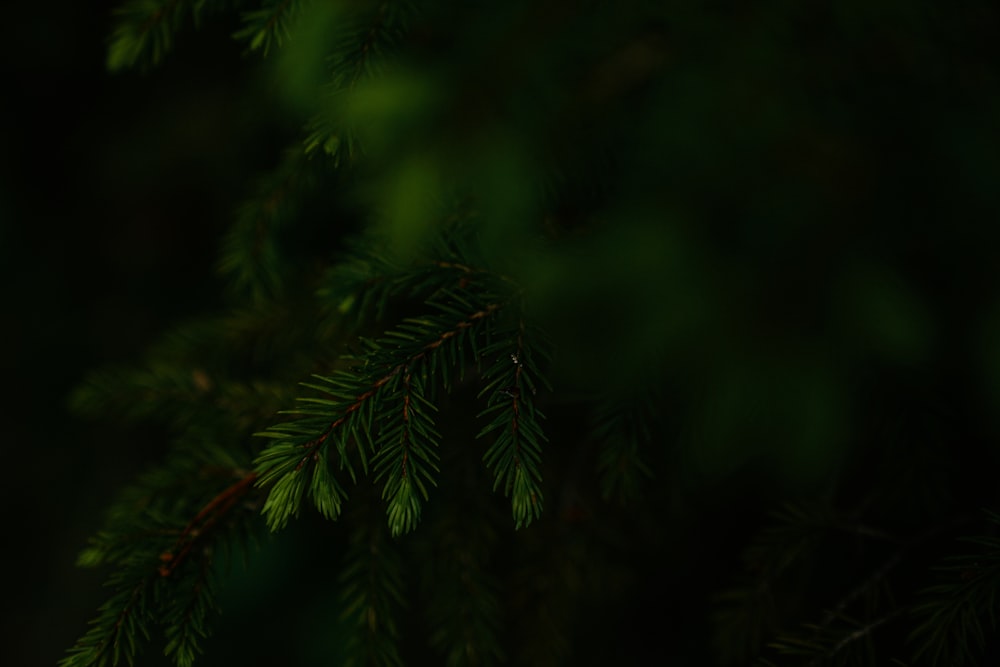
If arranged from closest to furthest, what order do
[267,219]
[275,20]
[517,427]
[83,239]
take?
1. [517,427]
2. [275,20]
3. [267,219]
4. [83,239]

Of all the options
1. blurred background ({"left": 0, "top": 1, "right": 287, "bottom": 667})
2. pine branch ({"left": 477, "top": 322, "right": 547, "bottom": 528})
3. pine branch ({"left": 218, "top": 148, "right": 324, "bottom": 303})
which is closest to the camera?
pine branch ({"left": 477, "top": 322, "right": 547, "bottom": 528})

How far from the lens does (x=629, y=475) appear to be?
0.85 meters

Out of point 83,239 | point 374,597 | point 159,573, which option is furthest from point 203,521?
point 83,239

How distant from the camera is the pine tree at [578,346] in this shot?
30.9 inches

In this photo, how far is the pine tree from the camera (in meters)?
0.78

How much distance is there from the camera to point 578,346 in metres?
0.93

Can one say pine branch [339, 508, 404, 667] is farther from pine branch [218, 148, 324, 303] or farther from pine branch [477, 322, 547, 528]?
A: pine branch [218, 148, 324, 303]

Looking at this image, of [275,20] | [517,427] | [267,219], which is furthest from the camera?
[267,219]

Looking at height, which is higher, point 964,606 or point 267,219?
point 267,219

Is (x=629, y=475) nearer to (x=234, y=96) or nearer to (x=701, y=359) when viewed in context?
(x=701, y=359)

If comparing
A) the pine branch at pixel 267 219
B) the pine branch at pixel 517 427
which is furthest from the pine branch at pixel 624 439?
the pine branch at pixel 267 219

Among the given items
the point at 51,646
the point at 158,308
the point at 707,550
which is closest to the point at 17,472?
the point at 51,646

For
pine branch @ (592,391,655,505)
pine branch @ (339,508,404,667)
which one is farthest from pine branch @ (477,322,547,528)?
pine branch @ (339,508,404,667)

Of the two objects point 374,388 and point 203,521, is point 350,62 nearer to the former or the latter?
point 374,388
